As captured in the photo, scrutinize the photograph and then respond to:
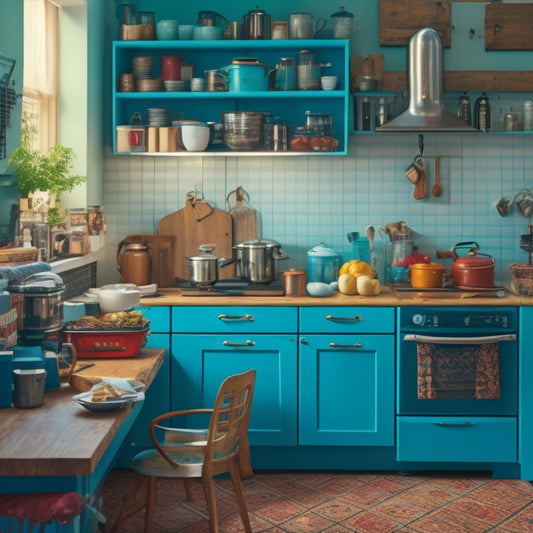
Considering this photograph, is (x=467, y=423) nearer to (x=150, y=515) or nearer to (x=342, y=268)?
(x=342, y=268)

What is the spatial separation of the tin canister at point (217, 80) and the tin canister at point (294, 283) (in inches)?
44.5

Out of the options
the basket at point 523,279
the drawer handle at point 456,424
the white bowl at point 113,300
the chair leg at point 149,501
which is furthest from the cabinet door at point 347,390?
the chair leg at point 149,501

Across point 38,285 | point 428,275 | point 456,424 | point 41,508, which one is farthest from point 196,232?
point 41,508

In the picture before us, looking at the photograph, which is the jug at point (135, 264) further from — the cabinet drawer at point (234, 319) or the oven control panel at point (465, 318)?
the oven control panel at point (465, 318)

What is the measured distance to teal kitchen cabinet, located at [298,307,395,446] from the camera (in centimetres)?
464

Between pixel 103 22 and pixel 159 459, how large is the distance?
2.86 metres

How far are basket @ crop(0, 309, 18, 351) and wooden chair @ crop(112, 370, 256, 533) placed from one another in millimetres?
591

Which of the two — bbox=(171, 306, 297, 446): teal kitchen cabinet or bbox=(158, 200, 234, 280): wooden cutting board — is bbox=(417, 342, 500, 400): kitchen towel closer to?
bbox=(171, 306, 297, 446): teal kitchen cabinet

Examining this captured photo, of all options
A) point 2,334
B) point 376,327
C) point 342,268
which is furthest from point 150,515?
point 342,268

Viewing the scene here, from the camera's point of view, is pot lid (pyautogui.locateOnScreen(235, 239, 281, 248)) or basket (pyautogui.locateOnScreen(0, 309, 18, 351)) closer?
basket (pyautogui.locateOnScreen(0, 309, 18, 351))

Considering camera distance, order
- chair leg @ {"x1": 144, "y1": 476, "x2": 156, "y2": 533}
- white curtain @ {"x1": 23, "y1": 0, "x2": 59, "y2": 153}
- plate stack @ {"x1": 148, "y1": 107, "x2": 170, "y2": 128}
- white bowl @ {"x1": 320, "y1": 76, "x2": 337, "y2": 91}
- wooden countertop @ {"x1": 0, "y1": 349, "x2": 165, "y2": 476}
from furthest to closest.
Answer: plate stack @ {"x1": 148, "y1": 107, "x2": 170, "y2": 128}
white bowl @ {"x1": 320, "y1": 76, "x2": 337, "y2": 91}
white curtain @ {"x1": 23, "y1": 0, "x2": 59, "y2": 153}
chair leg @ {"x1": 144, "y1": 476, "x2": 156, "y2": 533}
wooden countertop @ {"x1": 0, "y1": 349, "x2": 165, "y2": 476}

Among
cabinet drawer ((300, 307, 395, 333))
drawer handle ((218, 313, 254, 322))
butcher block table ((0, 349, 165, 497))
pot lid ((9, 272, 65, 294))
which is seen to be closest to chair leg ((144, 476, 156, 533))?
butcher block table ((0, 349, 165, 497))

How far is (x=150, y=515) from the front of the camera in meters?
3.43

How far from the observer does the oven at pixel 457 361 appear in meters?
4.55
